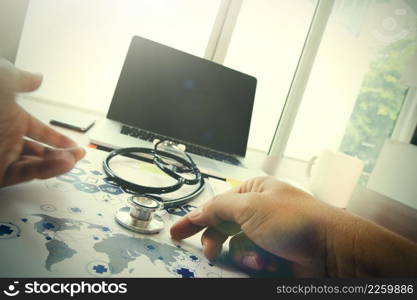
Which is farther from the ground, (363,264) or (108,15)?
(108,15)

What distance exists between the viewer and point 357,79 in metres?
1.50

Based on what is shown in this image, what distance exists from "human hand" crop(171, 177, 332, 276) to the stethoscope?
34mm

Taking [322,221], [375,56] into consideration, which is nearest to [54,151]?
[322,221]

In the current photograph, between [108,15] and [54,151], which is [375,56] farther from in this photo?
[54,151]

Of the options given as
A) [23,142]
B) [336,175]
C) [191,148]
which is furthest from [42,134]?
[336,175]

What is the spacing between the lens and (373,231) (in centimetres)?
33

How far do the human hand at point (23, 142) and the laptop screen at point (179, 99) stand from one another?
1.52ft

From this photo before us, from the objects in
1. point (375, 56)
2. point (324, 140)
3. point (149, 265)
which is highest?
point (375, 56)

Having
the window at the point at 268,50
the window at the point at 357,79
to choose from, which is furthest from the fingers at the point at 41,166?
the window at the point at 357,79

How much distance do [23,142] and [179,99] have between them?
0.58 metres

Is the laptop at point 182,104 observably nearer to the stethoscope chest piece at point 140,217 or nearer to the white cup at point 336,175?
the white cup at point 336,175

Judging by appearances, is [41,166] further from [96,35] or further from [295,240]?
[96,35]

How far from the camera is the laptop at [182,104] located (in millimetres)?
809

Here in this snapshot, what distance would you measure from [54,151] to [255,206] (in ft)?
0.82
